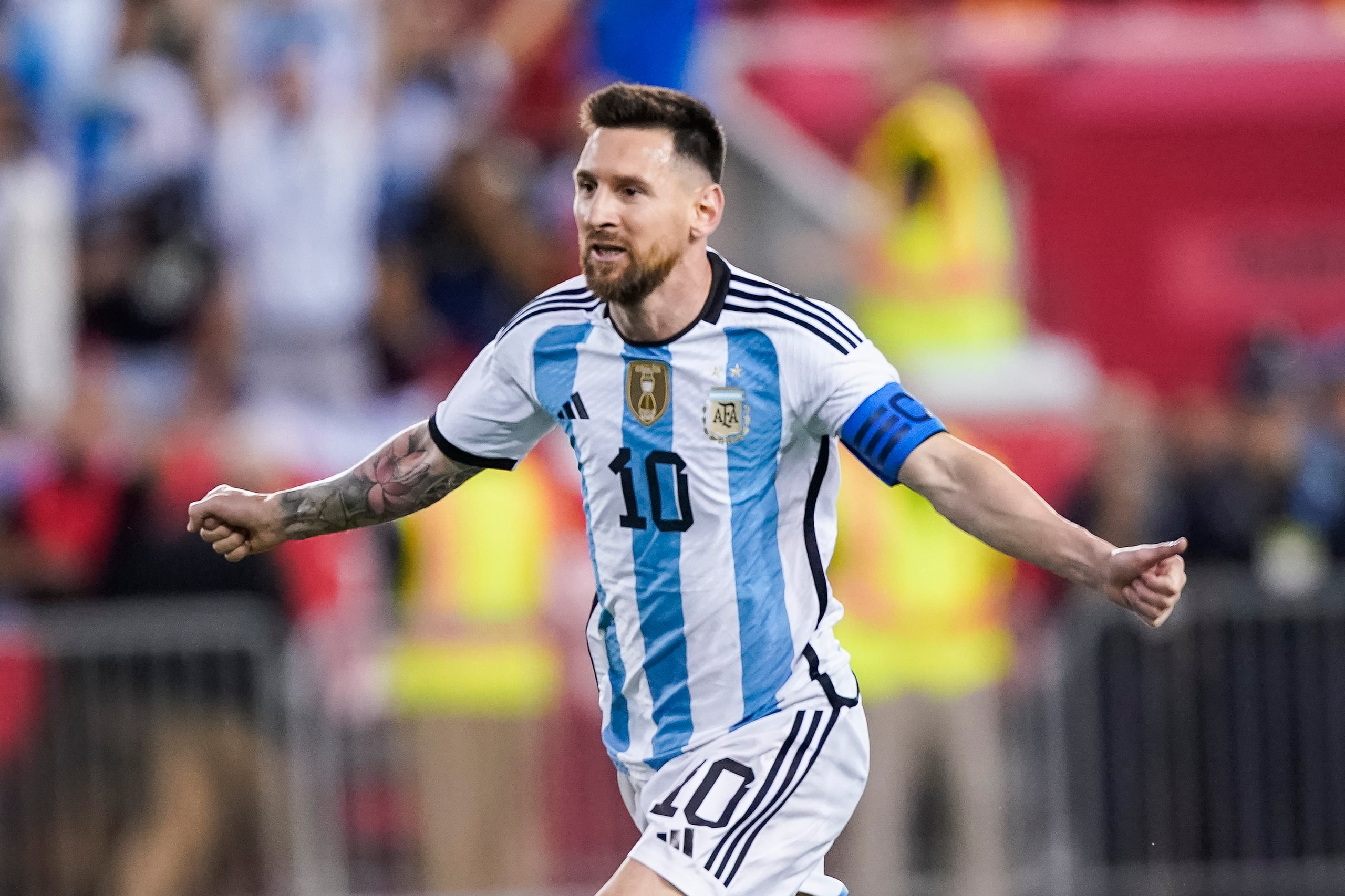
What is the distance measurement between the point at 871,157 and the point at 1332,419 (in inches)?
129

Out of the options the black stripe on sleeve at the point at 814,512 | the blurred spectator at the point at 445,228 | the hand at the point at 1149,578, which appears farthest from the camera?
the blurred spectator at the point at 445,228

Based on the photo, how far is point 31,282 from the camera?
12617mm

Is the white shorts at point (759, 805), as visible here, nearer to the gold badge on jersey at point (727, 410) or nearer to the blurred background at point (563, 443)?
the gold badge on jersey at point (727, 410)

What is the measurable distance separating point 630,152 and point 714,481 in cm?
94

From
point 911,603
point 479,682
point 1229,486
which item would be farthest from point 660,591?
point 1229,486

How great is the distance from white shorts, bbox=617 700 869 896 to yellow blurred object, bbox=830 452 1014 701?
5.19 m

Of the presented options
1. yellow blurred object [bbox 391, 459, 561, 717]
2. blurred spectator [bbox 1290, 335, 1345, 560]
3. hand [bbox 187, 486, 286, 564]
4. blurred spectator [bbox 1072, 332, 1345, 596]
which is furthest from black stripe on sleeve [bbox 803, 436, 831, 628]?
blurred spectator [bbox 1290, 335, 1345, 560]

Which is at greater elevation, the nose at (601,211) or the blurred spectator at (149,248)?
the blurred spectator at (149,248)

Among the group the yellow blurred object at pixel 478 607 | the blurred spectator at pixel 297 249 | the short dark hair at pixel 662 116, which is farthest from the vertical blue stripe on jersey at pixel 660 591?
the blurred spectator at pixel 297 249

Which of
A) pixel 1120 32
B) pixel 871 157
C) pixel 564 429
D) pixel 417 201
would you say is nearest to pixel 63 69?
pixel 417 201

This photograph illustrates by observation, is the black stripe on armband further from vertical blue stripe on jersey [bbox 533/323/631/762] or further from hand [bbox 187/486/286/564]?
hand [bbox 187/486/286/564]

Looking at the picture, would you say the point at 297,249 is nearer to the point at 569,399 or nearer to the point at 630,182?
the point at 569,399

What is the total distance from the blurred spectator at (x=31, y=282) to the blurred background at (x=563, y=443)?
3 centimetres

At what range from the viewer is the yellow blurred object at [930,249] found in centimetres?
1327
